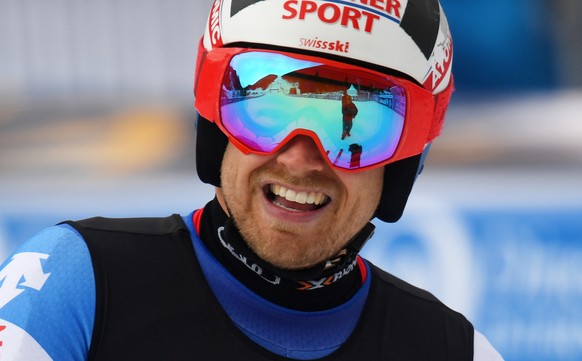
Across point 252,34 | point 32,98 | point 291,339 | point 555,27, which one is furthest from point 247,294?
point 555,27

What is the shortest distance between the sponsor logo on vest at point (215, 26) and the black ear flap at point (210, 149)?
19 cm

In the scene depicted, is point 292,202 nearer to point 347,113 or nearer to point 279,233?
point 279,233

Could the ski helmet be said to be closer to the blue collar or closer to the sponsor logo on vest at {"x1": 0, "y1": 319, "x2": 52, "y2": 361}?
the blue collar

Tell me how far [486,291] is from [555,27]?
1693 millimetres

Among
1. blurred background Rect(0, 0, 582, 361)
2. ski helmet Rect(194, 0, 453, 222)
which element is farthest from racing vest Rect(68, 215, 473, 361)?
blurred background Rect(0, 0, 582, 361)

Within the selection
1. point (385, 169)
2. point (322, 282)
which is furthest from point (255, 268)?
point (385, 169)

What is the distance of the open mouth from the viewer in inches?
86.3

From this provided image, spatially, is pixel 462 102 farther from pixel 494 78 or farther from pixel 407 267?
pixel 407 267

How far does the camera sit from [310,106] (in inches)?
87.0

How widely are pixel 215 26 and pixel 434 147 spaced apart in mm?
2909

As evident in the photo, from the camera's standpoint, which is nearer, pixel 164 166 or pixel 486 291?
pixel 486 291

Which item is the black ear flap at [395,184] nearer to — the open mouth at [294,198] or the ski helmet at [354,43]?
the ski helmet at [354,43]

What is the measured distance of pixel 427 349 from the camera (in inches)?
95.1

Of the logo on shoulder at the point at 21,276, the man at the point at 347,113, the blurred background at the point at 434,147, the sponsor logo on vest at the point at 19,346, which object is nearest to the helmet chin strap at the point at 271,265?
the man at the point at 347,113
